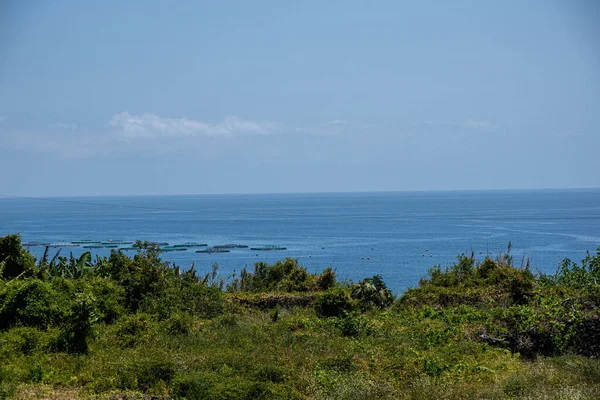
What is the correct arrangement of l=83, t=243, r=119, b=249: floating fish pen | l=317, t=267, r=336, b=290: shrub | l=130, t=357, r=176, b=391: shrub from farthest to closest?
l=83, t=243, r=119, b=249: floating fish pen < l=317, t=267, r=336, b=290: shrub < l=130, t=357, r=176, b=391: shrub

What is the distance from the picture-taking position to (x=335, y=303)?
18.0 m

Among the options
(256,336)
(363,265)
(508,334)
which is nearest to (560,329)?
(508,334)

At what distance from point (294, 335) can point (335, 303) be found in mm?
3233

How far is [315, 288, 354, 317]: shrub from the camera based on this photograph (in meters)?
18.0

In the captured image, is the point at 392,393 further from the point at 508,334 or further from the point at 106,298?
the point at 106,298

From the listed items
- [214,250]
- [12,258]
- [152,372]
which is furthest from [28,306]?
[214,250]

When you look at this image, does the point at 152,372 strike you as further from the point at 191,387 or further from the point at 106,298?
the point at 106,298

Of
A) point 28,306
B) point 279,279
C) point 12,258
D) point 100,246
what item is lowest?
point 100,246

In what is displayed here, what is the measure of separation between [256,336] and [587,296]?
954 cm

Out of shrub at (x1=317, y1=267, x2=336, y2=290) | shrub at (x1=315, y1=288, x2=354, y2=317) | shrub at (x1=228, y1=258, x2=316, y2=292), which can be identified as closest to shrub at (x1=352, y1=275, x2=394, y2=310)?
shrub at (x1=315, y1=288, x2=354, y2=317)

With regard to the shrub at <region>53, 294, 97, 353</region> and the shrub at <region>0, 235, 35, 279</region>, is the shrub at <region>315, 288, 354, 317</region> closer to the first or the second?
the shrub at <region>53, 294, 97, 353</region>

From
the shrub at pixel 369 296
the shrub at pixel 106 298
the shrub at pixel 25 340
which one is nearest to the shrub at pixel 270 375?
the shrub at pixel 25 340

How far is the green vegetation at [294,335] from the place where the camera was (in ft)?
36.8

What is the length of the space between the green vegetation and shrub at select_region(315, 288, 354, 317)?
0.12ft
